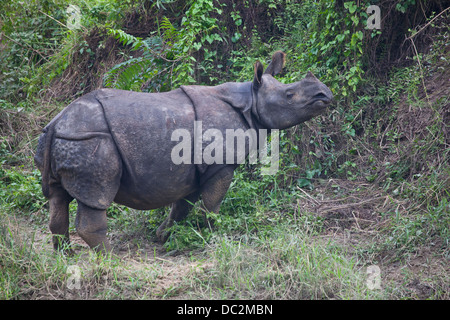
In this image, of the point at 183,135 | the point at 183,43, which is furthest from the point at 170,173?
the point at 183,43

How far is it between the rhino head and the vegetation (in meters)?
1.14

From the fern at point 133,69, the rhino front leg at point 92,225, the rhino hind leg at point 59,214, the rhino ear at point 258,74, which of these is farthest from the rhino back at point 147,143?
the fern at point 133,69

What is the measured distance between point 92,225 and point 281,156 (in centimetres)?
310

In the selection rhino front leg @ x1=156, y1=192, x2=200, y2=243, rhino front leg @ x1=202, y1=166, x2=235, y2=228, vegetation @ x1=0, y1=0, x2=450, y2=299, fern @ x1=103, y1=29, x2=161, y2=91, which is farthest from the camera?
fern @ x1=103, y1=29, x2=161, y2=91

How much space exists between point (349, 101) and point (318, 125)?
58 centimetres

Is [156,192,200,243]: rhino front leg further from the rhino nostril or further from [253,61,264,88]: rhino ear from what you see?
the rhino nostril

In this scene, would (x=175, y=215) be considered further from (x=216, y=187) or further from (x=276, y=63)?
(x=276, y=63)

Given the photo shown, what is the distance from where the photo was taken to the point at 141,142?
5453 millimetres

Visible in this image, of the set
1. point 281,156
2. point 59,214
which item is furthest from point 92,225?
point 281,156

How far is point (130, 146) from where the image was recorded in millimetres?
5402

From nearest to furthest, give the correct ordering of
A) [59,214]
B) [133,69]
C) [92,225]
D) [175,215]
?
[92,225]
[59,214]
[175,215]
[133,69]

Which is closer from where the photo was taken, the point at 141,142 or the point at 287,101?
the point at 141,142

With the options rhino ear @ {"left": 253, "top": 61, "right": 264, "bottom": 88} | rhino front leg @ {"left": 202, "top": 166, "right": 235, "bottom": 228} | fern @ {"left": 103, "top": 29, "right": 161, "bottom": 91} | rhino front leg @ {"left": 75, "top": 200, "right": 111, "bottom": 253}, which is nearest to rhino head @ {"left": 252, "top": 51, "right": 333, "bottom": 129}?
rhino ear @ {"left": 253, "top": 61, "right": 264, "bottom": 88}

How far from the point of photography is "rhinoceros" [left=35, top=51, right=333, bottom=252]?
17.3 ft
